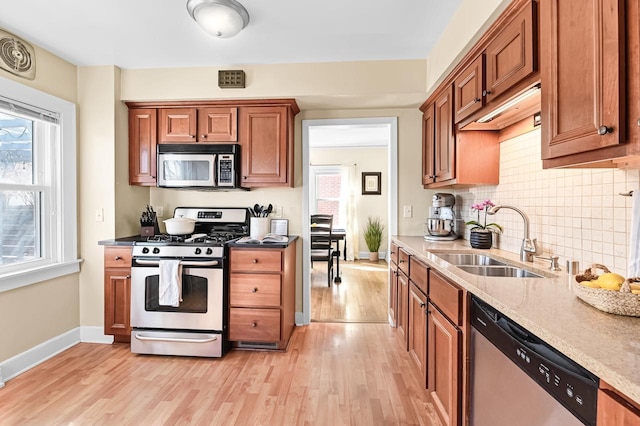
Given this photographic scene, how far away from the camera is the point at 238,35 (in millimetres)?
2324

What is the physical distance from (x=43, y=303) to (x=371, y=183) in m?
5.49

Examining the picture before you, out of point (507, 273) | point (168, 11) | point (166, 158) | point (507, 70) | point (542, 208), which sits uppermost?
point (168, 11)

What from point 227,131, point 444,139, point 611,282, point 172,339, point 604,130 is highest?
point 227,131

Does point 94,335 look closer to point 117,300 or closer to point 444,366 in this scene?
point 117,300

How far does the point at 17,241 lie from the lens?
2.41 meters

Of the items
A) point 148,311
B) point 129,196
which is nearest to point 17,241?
point 129,196

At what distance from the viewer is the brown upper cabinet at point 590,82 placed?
893 millimetres

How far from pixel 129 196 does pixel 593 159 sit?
11.0 feet

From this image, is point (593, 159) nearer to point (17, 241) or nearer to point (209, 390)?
point (209, 390)

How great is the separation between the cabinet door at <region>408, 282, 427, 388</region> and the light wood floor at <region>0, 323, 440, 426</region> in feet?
0.53

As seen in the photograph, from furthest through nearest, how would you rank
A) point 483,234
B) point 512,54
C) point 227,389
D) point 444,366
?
1. point 483,234
2. point 227,389
3. point 444,366
4. point 512,54

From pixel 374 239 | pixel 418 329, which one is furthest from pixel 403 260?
pixel 374 239

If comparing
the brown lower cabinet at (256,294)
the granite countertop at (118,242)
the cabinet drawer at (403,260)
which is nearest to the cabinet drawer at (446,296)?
the cabinet drawer at (403,260)

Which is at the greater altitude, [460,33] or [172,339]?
[460,33]
